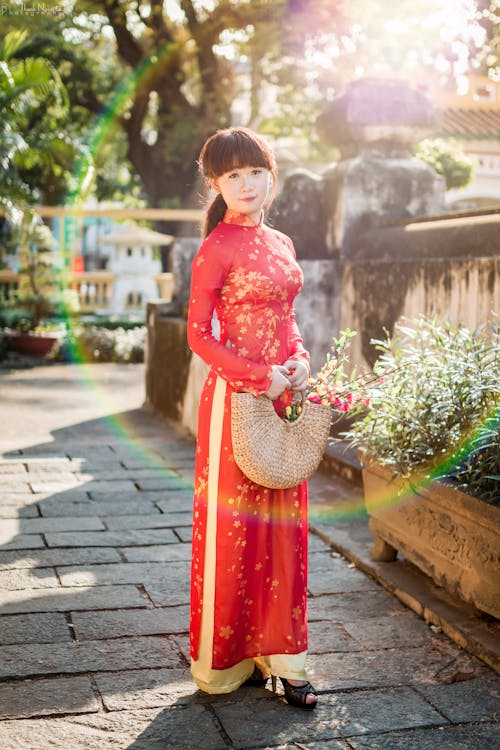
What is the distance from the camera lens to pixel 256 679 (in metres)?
3.12

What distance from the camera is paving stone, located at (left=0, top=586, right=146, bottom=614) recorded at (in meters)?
3.71

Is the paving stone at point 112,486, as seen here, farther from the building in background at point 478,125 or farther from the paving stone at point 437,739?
the building in background at point 478,125

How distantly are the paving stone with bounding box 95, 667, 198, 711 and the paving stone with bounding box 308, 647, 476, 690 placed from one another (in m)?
0.44

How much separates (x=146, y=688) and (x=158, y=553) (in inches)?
56.9

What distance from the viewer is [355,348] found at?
252 inches

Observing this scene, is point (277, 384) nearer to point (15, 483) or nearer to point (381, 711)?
point (381, 711)

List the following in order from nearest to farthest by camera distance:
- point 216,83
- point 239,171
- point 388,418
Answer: point 239,171 → point 388,418 → point 216,83

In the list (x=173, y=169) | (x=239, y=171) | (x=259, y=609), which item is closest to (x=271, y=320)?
(x=239, y=171)

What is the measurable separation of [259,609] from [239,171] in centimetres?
138

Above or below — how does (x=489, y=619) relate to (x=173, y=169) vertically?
below


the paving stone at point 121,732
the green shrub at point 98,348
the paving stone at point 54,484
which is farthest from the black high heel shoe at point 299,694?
the green shrub at point 98,348

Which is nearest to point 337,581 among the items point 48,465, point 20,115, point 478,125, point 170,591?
point 170,591

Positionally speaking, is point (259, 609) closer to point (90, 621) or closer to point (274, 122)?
point (90, 621)

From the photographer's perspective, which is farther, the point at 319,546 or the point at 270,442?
the point at 319,546
